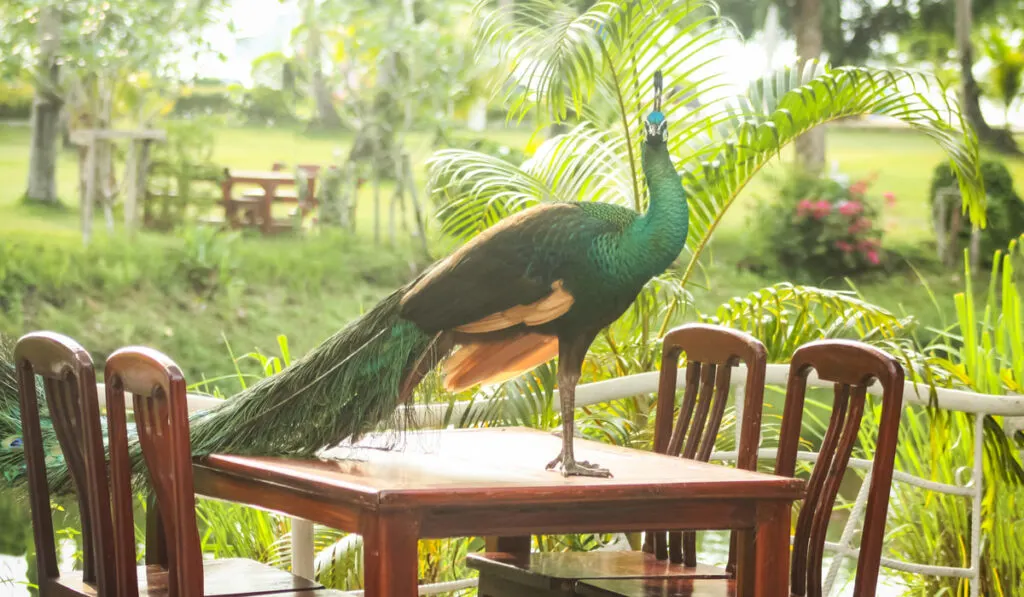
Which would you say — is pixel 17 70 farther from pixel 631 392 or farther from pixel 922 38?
pixel 922 38

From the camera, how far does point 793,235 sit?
7.01 meters

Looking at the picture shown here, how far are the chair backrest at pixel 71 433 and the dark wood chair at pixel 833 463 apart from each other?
702 mm

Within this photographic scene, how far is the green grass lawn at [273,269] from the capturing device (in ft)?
18.7

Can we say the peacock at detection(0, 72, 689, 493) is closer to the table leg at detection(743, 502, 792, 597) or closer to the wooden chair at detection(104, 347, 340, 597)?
the wooden chair at detection(104, 347, 340, 597)

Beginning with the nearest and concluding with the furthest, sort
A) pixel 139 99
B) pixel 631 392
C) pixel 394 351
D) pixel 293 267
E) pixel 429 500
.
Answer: pixel 429 500 → pixel 394 351 → pixel 631 392 → pixel 139 99 → pixel 293 267

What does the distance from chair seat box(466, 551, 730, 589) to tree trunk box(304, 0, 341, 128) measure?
4.69 metres

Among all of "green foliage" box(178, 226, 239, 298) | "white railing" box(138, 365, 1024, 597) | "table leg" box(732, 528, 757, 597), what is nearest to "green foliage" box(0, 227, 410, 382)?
"green foliage" box(178, 226, 239, 298)

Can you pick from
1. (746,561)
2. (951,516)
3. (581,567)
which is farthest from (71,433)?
(951,516)

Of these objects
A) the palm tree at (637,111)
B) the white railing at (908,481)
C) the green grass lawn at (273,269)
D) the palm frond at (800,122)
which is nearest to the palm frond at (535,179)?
the palm tree at (637,111)

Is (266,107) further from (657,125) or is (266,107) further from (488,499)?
(488,499)

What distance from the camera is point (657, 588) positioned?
194cm

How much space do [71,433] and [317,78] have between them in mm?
5008

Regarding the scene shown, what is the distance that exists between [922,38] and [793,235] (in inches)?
53.6

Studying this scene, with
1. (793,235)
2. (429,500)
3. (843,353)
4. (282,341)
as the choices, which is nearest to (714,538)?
(793,235)
